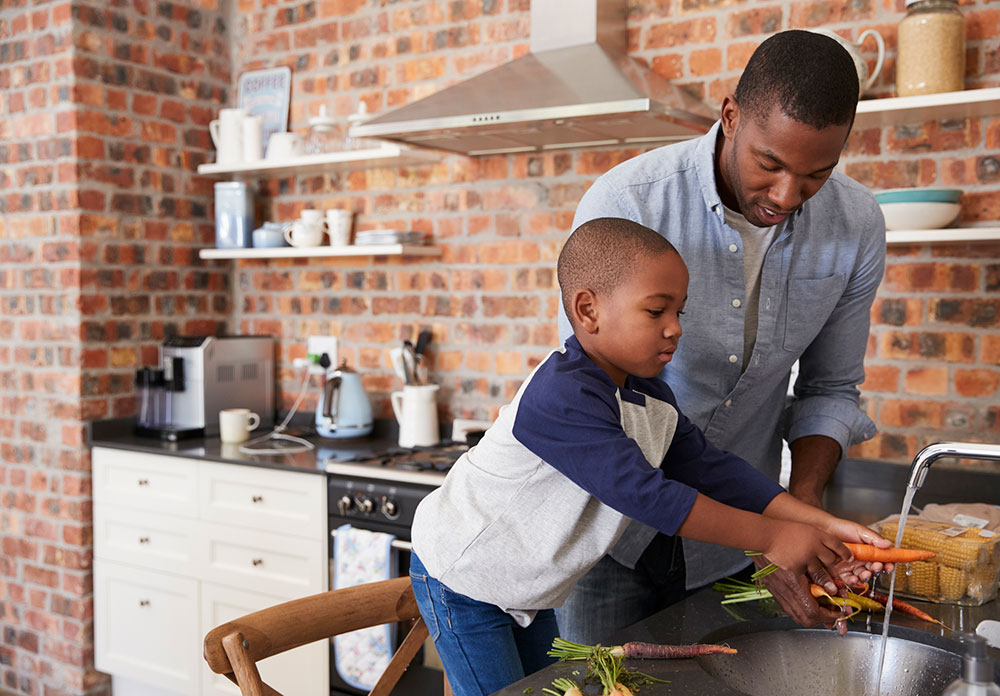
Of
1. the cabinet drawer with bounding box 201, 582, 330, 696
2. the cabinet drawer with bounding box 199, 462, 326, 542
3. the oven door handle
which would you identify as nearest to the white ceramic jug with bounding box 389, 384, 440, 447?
the cabinet drawer with bounding box 199, 462, 326, 542

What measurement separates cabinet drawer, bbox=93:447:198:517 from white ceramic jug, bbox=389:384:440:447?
702 mm

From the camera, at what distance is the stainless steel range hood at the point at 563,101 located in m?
2.47

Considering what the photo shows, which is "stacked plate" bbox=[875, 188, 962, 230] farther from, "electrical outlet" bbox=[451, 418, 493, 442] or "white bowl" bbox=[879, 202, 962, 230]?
"electrical outlet" bbox=[451, 418, 493, 442]

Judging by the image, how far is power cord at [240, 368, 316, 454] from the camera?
10.3 feet

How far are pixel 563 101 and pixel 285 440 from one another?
1620 mm

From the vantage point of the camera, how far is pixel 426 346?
339cm

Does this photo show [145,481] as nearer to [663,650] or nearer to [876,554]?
[663,650]

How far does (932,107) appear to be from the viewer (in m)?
2.30

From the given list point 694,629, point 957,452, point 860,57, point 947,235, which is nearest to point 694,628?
point 694,629

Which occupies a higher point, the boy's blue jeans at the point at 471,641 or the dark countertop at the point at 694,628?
the dark countertop at the point at 694,628

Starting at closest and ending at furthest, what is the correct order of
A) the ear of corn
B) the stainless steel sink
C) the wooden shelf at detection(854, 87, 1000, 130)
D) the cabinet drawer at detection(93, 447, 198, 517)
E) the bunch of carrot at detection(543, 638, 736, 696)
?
the bunch of carrot at detection(543, 638, 736, 696) < the stainless steel sink < the ear of corn < the wooden shelf at detection(854, 87, 1000, 130) < the cabinet drawer at detection(93, 447, 198, 517)

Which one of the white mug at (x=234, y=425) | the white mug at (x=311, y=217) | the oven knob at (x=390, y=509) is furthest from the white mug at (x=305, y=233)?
the oven knob at (x=390, y=509)

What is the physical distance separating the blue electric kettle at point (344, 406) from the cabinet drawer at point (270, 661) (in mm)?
635

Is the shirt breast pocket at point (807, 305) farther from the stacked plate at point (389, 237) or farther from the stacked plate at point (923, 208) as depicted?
the stacked plate at point (389, 237)
